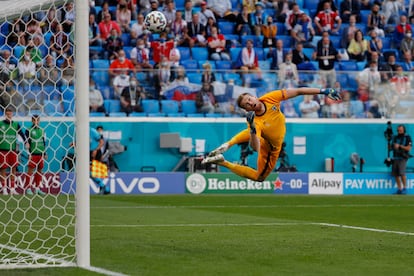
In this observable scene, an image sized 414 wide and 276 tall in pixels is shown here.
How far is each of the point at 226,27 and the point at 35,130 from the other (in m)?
10.6

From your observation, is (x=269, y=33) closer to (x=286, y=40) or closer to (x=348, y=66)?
(x=286, y=40)

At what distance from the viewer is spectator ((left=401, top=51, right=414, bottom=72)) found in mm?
30125

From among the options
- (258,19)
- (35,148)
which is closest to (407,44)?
(258,19)

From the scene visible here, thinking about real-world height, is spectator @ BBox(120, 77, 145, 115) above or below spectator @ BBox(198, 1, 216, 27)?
below

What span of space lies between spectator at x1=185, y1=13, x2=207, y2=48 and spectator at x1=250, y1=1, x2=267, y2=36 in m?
1.86

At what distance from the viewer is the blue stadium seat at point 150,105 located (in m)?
26.7

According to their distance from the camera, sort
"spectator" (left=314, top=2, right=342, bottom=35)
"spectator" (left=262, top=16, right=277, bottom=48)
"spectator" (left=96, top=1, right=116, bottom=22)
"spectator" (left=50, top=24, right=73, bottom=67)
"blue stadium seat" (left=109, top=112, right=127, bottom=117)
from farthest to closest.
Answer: "spectator" (left=314, top=2, right=342, bottom=35) → "spectator" (left=262, top=16, right=277, bottom=48) → "spectator" (left=96, top=1, right=116, bottom=22) → "blue stadium seat" (left=109, top=112, right=127, bottom=117) → "spectator" (left=50, top=24, right=73, bottom=67)

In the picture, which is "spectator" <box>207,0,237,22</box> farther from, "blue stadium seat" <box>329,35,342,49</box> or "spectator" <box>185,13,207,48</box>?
"blue stadium seat" <box>329,35,342,49</box>

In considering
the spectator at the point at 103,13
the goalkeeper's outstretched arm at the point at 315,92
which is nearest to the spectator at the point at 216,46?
the spectator at the point at 103,13

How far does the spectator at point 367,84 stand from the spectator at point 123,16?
6.82 m

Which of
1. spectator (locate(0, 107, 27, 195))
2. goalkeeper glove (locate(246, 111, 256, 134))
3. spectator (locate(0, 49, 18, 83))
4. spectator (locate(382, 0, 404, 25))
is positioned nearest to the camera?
goalkeeper glove (locate(246, 111, 256, 134))

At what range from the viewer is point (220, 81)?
2683cm

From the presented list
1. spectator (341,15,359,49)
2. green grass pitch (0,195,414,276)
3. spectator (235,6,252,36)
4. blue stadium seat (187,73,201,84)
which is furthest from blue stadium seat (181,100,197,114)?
spectator (341,15,359,49)

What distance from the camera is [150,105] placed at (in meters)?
26.8
